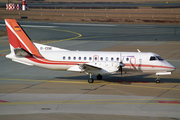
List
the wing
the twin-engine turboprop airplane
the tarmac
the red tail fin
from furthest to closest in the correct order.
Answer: the red tail fin → the twin-engine turboprop airplane → the wing → the tarmac

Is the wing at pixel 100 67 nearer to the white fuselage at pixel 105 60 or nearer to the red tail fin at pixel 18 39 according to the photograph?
the white fuselage at pixel 105 60

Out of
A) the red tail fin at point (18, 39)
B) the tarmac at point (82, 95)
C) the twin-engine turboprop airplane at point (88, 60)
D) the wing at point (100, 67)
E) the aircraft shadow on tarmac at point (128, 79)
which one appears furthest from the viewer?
the aircraft shadow on tarmac at point (128, 79)

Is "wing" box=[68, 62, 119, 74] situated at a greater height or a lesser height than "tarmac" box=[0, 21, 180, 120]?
greater

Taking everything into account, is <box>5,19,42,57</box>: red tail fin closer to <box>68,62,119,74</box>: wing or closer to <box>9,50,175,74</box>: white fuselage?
<box>9,50,175,74</box>: white fuselage

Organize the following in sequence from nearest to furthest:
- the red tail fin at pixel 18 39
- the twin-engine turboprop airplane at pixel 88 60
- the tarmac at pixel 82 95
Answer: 1. the tarmac at pixel 82 95
2. the twin-engine turboprop airplane at pixel 88 60
3. the red tail fin at pixel 18 39

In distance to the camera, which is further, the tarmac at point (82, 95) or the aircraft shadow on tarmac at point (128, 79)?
the aircraft shadow on tarmac at point (128, 79)

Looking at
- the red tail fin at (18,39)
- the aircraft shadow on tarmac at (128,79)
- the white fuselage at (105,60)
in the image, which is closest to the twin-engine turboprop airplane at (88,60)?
the white fuselage at (105,60)

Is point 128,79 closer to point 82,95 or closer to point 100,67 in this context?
point 100,67

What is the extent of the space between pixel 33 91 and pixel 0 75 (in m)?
7.52

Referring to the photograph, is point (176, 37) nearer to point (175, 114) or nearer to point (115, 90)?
point (115, 90)

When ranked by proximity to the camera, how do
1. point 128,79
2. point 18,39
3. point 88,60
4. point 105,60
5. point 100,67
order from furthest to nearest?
point 128,79 → point 18,39 → point 88,60 → point 105,60 → point 100,67

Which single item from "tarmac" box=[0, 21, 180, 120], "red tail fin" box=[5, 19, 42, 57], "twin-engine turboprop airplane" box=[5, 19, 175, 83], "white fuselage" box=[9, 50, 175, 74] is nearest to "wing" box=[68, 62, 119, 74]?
"twin-engine turboprop airplane" box=[5, 19, 175, 83]

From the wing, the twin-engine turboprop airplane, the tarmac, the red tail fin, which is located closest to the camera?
the tarmac

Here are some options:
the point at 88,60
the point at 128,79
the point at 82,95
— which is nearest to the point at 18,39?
the point at 88,60
